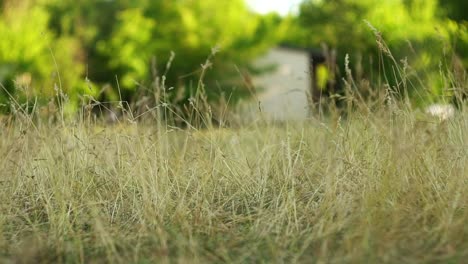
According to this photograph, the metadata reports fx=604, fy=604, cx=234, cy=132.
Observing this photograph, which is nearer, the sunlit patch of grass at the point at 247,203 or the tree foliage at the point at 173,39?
the sunlit patch of grass at the point at 247,203

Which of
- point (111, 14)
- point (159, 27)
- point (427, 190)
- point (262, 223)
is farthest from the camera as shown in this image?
point (111, 14)

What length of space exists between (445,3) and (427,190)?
6146mm

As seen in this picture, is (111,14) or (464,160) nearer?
(464,160)

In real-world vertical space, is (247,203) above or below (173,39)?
above

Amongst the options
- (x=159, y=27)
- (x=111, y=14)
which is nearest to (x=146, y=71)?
(x=159, y=27)

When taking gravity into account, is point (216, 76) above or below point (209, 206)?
below

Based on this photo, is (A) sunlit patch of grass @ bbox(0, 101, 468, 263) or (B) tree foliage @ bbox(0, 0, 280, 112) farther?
(B) tree foliage @ bbox(0, 0, 280, 112)

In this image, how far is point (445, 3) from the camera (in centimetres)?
816

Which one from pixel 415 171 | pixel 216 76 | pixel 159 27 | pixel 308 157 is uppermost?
pixel 415 171

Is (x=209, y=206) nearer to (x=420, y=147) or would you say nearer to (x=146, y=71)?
(x=420, y=147)

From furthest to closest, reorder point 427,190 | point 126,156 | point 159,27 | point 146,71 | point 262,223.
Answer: point 159,27, point 146,71, point 126,156, point 427,190, point 262,223

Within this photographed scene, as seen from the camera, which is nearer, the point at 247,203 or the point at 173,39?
the point at 247,203

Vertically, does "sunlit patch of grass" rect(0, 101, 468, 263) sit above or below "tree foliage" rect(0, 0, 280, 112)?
above

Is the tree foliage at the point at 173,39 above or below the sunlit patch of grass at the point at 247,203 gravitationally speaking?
below
